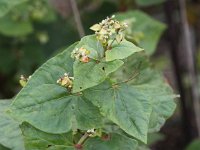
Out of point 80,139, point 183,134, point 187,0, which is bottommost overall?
point 183,134

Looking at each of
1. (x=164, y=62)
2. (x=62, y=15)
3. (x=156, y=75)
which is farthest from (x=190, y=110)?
(x=156, y=75)

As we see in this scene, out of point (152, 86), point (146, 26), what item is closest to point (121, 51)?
point (152, 86)

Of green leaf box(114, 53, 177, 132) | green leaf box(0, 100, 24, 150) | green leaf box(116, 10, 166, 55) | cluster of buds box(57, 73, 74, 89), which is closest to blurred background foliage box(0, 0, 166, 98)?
green leaf box(116, 10, 166, 55)

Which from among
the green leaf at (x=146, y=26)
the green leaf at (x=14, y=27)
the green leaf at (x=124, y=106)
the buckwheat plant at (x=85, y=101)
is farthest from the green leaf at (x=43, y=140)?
the green leaf at (x=14, y=27)

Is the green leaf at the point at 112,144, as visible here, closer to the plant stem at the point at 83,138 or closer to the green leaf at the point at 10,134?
the plant stem at the point at 83,138

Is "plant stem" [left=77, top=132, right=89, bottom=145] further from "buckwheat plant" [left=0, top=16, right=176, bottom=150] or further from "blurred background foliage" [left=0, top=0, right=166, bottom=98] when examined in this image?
"blurred background foliage" [left=0, top=0, right=166, bottom=98]

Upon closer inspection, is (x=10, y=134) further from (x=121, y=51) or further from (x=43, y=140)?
(x=121, y=51)

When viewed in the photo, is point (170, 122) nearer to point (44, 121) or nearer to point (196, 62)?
point (196, 62)
